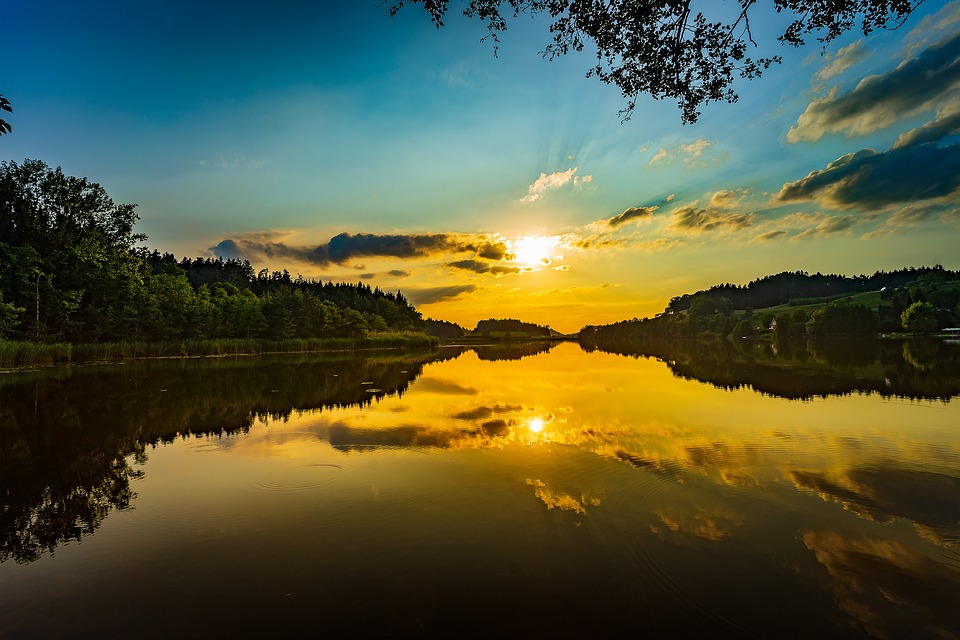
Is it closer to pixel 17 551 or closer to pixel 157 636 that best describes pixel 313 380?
pixel 17 551

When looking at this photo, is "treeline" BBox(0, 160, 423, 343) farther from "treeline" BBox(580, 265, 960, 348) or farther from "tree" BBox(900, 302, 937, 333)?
"tree" BBox(900, 302, 937, 333)

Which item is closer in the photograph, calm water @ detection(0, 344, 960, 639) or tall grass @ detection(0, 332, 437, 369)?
calm water @ detection(0, 344, 960, 639)

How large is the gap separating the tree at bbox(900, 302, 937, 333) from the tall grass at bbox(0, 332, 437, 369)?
121919 millimetres

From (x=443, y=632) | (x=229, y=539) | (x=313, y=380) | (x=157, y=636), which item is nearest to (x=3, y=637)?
(x=157, y=636)

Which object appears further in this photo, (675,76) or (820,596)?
(675,76)

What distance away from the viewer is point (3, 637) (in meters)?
4.34

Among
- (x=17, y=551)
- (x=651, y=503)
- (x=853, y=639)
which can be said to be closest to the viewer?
(x=853, y=639)

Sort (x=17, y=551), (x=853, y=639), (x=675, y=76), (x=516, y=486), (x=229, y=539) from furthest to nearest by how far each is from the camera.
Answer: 1. (x=675, y=76)
2. (x=516, y=486)
3. (x=229, y=539)
4. (x=17, y=551)
5. (x=853, y=639)

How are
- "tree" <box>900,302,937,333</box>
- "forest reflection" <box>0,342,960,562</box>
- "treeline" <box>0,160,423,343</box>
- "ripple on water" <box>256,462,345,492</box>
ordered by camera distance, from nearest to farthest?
"forest reflection" <box>0,342,960,562</box>, "ripple on water" <box>256,462,345,492</box>, "treeline" <box>0,160,423,343</box>, "tree" <box>900,302,937,333</box>

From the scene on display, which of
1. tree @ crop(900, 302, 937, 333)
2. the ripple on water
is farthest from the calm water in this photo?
tree @ crop(900, 302, 937, 333)

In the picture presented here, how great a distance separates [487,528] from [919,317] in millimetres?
134481

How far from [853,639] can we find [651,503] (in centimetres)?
364

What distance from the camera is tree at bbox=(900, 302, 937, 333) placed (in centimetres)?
9638

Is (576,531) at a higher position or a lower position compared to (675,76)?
lower
